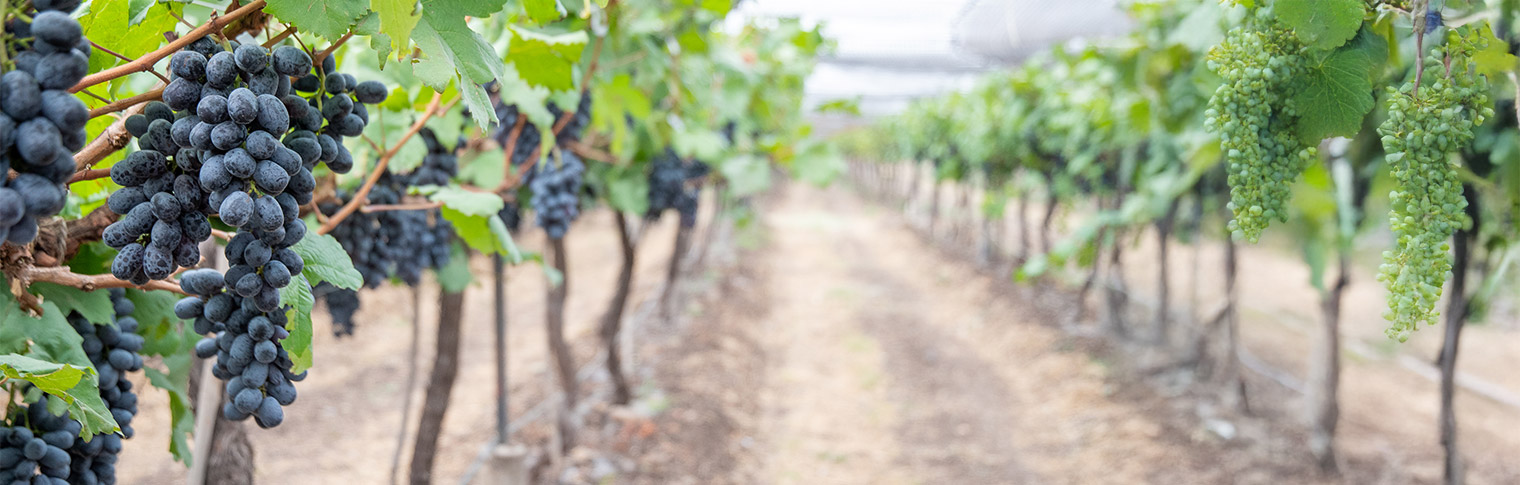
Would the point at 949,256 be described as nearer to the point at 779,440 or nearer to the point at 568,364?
the point at 779,440

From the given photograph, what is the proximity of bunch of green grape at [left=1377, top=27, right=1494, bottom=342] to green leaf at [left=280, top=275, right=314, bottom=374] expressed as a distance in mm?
1367

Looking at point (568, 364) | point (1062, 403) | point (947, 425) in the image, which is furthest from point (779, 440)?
point (1062, 403)

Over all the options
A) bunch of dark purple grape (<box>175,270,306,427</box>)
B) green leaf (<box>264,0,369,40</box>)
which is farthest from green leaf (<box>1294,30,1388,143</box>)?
bunch of dark purple grape (<box>175,270,306,427</box>)

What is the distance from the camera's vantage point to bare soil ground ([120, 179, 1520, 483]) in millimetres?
4926

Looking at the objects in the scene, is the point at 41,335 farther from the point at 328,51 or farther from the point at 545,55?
the point at 545,55

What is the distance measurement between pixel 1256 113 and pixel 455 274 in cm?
242

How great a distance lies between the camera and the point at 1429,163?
3.41 ft

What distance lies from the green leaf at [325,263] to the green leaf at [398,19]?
350mm

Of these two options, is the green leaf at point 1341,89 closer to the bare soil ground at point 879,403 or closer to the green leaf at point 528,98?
the green leaf at point 528,98

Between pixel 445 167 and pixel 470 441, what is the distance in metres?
3.46

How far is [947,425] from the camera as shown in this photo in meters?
6.15

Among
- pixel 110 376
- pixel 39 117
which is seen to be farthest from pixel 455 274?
pixel 39 117

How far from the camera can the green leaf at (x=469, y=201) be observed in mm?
1507

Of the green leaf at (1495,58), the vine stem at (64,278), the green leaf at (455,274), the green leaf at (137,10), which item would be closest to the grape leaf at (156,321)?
the vine stem at (64,278)
